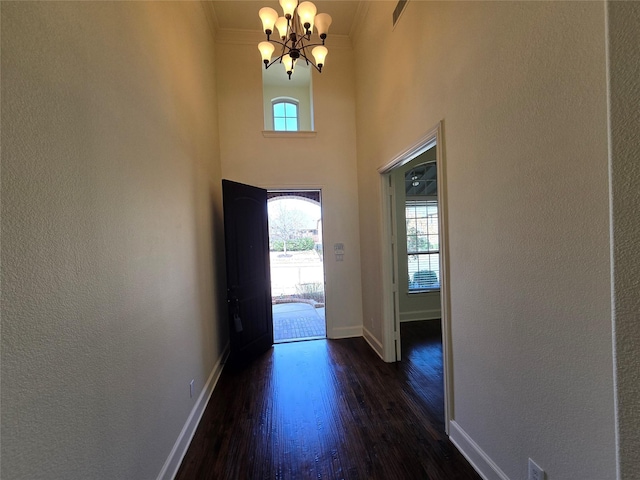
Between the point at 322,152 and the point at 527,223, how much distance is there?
2.98 m

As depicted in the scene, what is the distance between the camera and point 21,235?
74cm

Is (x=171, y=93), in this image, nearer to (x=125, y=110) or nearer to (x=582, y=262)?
(x=125, y=110)

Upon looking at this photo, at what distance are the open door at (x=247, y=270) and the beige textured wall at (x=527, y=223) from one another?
2.10 m

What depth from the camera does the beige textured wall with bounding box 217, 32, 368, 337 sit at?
361 cm

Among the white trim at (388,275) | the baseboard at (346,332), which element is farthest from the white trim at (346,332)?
the white trim at (388,275)

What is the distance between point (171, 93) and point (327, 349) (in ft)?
10.3

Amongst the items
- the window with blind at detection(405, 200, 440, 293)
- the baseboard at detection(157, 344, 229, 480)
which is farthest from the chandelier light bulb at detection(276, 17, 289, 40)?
the baseboard at detection(157, 344, 229, 480)

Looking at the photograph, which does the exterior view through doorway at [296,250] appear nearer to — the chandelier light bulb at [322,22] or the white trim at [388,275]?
the white trim at [388,275]

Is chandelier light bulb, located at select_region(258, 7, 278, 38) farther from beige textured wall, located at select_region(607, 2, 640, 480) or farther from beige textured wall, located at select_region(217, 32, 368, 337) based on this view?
beige textured wall, located at select_region(607, 2, 640, 480)

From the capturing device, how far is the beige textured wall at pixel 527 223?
94cm

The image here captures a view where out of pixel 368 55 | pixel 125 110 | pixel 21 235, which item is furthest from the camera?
pixel 368 55

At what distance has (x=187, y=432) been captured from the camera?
73.3 inches

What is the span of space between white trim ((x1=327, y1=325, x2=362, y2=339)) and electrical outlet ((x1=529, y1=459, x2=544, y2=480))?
2.64m

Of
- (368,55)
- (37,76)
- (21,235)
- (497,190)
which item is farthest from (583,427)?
(368,55)
